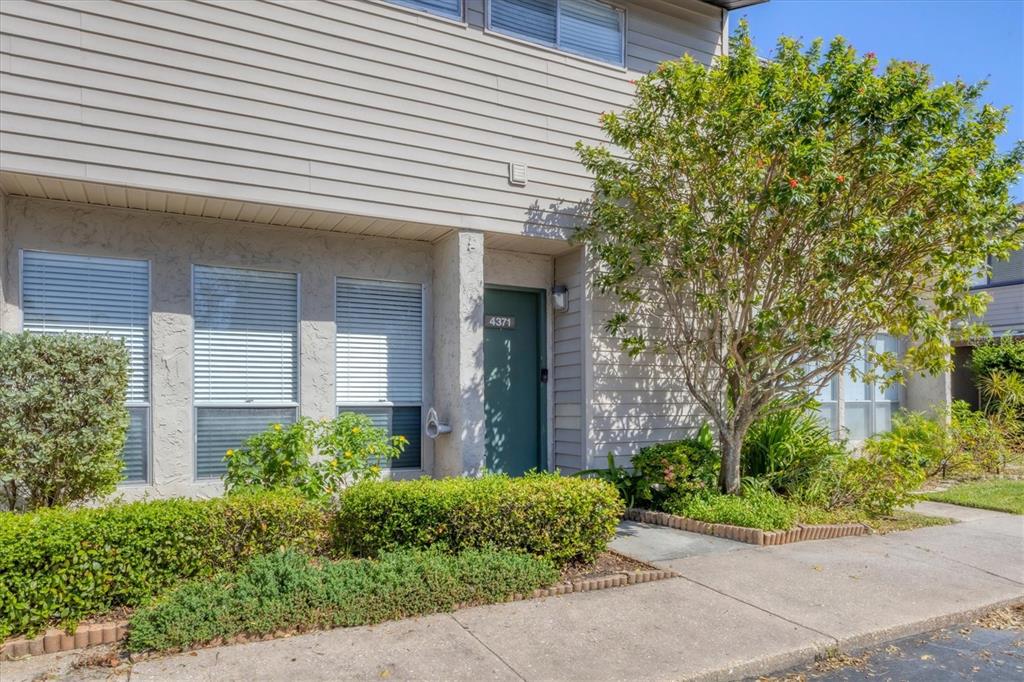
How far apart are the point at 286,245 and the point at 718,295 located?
4277 millimetres

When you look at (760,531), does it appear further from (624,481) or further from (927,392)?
(927,392)

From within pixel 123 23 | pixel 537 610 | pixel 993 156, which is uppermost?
pixel 123 23

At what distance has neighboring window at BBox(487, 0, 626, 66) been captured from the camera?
743 centimetres

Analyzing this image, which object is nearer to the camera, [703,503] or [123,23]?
[123,23]

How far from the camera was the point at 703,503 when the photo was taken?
22.7 feet

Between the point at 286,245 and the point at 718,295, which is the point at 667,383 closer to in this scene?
the point at 718,295

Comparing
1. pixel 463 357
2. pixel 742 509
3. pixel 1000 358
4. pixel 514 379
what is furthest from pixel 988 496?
pixel 463 357

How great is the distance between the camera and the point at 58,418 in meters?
4.73

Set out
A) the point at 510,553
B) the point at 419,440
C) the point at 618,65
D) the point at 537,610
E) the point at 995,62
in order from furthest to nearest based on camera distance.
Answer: the point at 995,62 < the point at 618,65 < the point at 419,440 < the point at 510,553 < the point at 537,610

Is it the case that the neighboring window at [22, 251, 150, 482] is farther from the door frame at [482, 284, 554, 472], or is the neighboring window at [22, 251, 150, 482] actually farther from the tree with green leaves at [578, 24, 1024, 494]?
the tree with green leaves at [578, 24, 1024, 494]

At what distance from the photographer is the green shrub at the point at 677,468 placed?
22.8 ft

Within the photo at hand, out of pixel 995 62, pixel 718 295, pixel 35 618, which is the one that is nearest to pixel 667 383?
pixel 718 295

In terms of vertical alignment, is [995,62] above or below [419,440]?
above

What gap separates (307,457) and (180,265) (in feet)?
7.00
